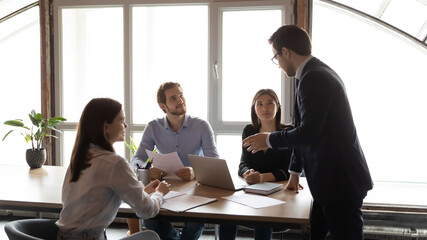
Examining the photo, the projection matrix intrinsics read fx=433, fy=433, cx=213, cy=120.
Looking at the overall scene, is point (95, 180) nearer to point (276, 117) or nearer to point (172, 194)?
point (172, 194)

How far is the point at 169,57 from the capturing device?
13.4 feet

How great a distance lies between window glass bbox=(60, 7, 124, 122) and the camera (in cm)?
418

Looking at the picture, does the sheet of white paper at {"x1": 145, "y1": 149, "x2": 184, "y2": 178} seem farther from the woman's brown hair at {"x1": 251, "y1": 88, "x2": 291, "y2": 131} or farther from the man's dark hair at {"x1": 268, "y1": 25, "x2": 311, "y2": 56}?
the man's dark hair at {"x1": 268, "y1": 25, "x2": 311, "y2": 56}

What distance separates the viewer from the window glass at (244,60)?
153 inches

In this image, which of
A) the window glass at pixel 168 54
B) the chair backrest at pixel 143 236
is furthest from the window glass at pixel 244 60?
the chair backrest at pixel 143 236

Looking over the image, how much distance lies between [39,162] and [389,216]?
8.95ft

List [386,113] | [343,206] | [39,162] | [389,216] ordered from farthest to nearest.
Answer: [386,113]
[389,216]
[39,162]
[343,206]

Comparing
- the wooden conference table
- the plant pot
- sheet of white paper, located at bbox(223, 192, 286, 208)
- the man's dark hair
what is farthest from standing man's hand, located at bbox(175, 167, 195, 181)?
the plant pot

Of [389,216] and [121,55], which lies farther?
[121,55]

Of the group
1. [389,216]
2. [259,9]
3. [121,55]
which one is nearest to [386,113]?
[389,216]

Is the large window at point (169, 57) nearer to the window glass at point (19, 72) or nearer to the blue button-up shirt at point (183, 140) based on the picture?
the window glass at point (19, 72)

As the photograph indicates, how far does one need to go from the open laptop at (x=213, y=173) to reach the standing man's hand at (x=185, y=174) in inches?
3.9

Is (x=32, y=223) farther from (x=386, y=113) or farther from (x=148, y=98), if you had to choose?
(x=386, y=113)

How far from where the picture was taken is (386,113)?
12.2 ft
